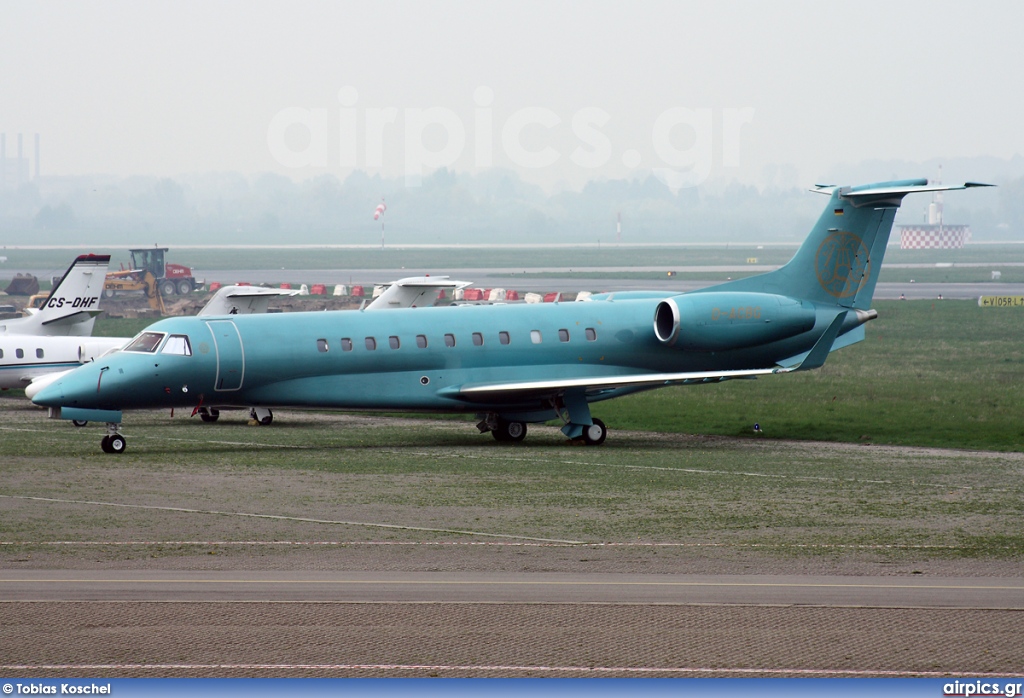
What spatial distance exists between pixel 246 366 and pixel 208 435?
4.45 metres

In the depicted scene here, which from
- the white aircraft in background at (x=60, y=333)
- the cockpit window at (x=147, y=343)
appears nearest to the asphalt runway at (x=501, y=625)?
the cockpit window at (x=147, y=343)

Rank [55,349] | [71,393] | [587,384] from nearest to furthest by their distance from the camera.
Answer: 1. [71,393]
2. [587,384]
3. [55,349]

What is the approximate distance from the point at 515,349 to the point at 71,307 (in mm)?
21394

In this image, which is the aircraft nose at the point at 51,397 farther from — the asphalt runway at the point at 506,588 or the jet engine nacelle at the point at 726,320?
the jet engine nacelle at the point at 726,320

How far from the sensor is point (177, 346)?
29172 mm

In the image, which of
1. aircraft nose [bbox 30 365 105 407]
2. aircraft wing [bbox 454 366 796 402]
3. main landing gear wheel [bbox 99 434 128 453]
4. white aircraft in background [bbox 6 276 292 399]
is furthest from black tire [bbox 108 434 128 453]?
white aircraft in background [bbox 6 276 292 399]

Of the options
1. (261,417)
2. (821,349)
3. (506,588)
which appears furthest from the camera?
(261,417)

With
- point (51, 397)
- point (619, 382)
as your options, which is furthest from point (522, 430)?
point (51, 397)

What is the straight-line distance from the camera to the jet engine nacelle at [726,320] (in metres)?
32.7

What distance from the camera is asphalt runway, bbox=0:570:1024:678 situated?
1205cm

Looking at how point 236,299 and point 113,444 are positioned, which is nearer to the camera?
point 113,444

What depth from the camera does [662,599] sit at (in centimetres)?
1496

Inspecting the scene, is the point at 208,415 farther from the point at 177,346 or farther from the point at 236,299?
the point at 177,346

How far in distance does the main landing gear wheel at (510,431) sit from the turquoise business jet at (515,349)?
0.03m
